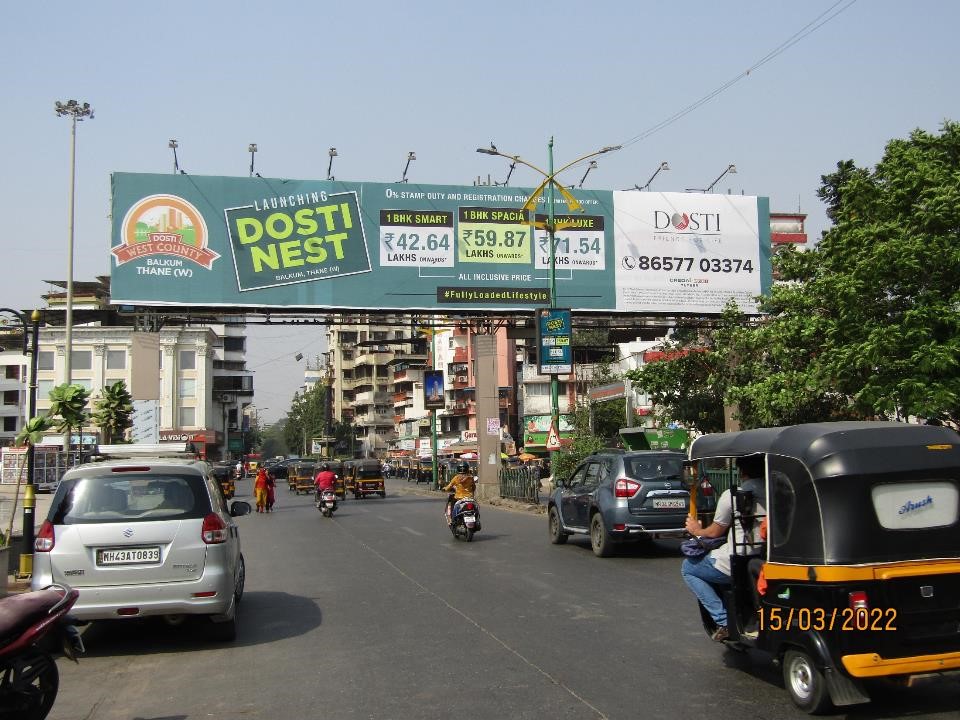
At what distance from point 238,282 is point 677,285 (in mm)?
15073

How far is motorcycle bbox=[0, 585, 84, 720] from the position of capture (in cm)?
581

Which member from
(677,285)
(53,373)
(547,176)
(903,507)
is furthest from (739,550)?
(53,373)

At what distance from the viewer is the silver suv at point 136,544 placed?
824 cm

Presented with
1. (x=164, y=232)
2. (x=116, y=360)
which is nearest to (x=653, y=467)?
(x=164, y=232)

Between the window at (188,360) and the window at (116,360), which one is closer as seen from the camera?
the window at (116,360)

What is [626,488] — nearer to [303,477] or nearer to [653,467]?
[653,467]

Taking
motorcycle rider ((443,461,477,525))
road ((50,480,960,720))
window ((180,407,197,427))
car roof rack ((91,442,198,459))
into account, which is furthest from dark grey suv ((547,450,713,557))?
window ((180,407,197,427))

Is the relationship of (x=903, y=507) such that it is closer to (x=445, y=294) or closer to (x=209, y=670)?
(x=209, y=670)

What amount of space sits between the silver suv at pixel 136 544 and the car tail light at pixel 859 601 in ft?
17.7

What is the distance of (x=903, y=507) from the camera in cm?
582

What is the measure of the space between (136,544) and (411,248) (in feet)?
79.0

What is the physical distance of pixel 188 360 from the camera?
9206cm

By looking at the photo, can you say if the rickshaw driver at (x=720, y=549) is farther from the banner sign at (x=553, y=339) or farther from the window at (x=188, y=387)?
the window at (x=188, y=387)

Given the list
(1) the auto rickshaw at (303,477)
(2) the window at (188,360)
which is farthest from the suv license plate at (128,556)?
(2) the window at (188,360)
